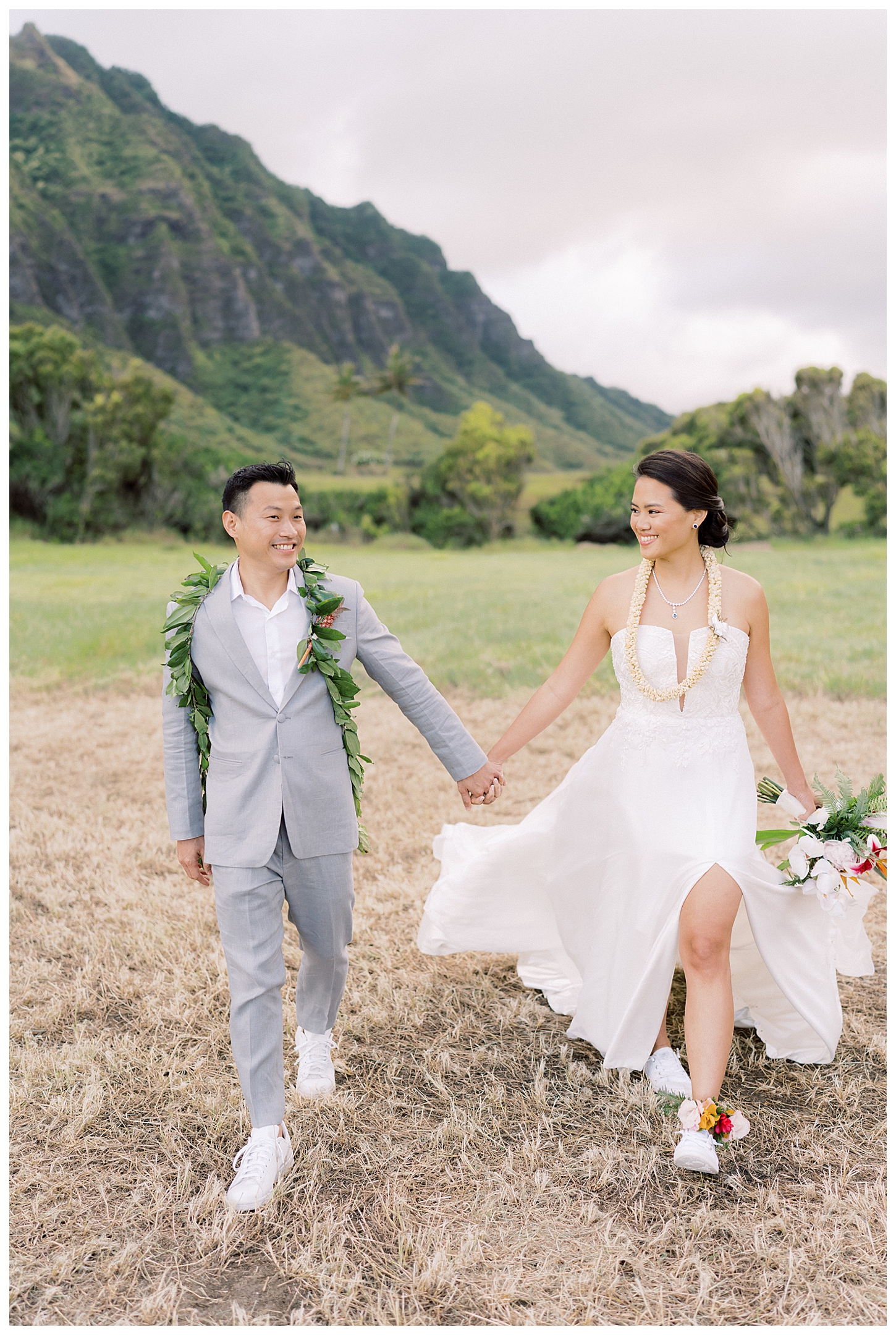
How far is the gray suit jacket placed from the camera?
310 centimetres

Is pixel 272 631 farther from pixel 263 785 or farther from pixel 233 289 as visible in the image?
pixel 233 289

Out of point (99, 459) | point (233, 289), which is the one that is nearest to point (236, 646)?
point (99, 459)

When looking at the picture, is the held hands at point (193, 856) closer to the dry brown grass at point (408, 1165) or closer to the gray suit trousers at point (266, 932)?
the gray suit trousers at point (266, 932)

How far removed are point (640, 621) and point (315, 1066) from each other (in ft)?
7.37

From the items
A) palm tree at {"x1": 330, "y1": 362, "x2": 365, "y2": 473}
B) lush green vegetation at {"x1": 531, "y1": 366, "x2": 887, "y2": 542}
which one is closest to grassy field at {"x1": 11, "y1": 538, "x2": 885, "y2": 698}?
lush green vegetation at {"x1": 531, "y1": 366, "x2": 887, "y2": 542}

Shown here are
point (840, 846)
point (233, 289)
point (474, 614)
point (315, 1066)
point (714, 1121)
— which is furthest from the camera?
point (233, 289)

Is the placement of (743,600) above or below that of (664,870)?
above

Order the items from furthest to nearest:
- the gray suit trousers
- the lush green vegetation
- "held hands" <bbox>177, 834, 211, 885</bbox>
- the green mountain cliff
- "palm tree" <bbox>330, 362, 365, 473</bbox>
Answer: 1. the green mountain cliff
2. "palm tree" <bbox>330, 362, 365, 473</bbox>
3. the lush green vegetation
4. "held hands" <bbox>177, 834, 211, 885</bbox>
5. the gray suit trousers

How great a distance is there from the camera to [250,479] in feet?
10.1

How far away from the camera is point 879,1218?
296 cm

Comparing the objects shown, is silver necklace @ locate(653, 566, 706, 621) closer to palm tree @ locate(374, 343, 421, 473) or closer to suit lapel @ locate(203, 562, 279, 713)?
suit lapel @ locate(203, 562, 279, 713)

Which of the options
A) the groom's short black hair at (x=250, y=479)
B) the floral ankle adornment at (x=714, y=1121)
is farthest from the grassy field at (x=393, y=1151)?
the groom's short black hair at (x=250, y=479)

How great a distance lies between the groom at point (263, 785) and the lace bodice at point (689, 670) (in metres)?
1.14

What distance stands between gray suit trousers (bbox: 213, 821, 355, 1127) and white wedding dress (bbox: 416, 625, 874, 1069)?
3.69 ft
